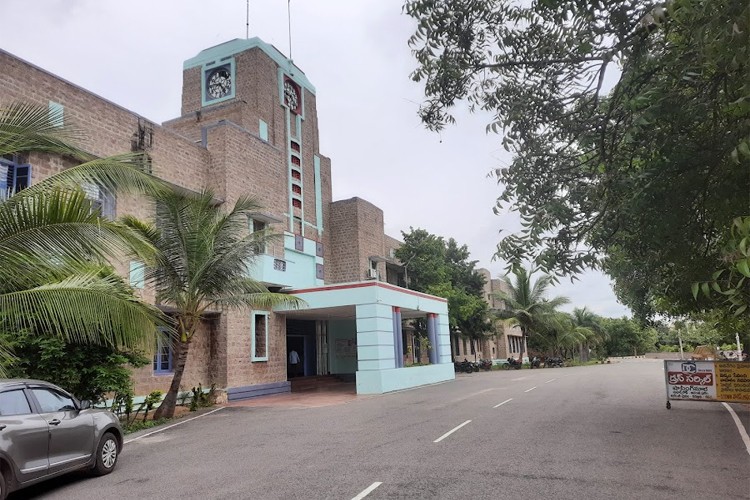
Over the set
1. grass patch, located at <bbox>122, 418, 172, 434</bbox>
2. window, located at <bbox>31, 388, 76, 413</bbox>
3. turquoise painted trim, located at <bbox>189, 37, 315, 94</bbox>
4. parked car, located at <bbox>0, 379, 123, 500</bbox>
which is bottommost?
grass patch, located at <bbox>122, 418, 172, 434</bbox>

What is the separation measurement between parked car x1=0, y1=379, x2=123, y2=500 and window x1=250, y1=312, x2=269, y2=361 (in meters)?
12.7

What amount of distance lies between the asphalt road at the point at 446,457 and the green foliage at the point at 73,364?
1468 millimetres

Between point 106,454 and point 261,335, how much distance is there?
13289mm

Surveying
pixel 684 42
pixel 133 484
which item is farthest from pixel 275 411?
pixel 684 42

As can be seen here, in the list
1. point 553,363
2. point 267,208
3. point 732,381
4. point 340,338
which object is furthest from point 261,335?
point 553,363

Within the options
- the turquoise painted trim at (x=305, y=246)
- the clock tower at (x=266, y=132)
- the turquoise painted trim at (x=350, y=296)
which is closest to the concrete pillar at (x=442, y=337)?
the turquoise painted trim at (x=350, y=296)

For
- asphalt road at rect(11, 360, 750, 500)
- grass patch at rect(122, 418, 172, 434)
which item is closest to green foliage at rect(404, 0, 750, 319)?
asphalt road at rect(11, 360, 750, 500)

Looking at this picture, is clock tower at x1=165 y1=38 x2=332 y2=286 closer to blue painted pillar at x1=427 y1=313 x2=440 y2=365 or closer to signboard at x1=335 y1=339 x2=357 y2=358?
signboard at x1=335 y1=339 x2=357 y2=358

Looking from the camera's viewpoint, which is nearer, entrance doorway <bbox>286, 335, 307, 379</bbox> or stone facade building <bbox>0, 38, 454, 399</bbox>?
stone facade building <bbox>0, 38, 454, 399</bbox>

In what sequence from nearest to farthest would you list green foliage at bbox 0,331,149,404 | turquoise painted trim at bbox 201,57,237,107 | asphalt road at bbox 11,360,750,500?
asphalt road at bbox 11,360,750,500
green foliage at bbox 0,331,149,404
turquoise painted trim at bbox 201,57,237,107

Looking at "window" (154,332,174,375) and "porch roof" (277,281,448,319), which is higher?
"porch roof" (277,281,448,319)

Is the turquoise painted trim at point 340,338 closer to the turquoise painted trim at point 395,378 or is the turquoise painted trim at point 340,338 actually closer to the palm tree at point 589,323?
the turquoise painted trim at point 395,378

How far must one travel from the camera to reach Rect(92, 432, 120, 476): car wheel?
809 cm

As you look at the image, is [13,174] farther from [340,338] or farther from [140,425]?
[340,338]
